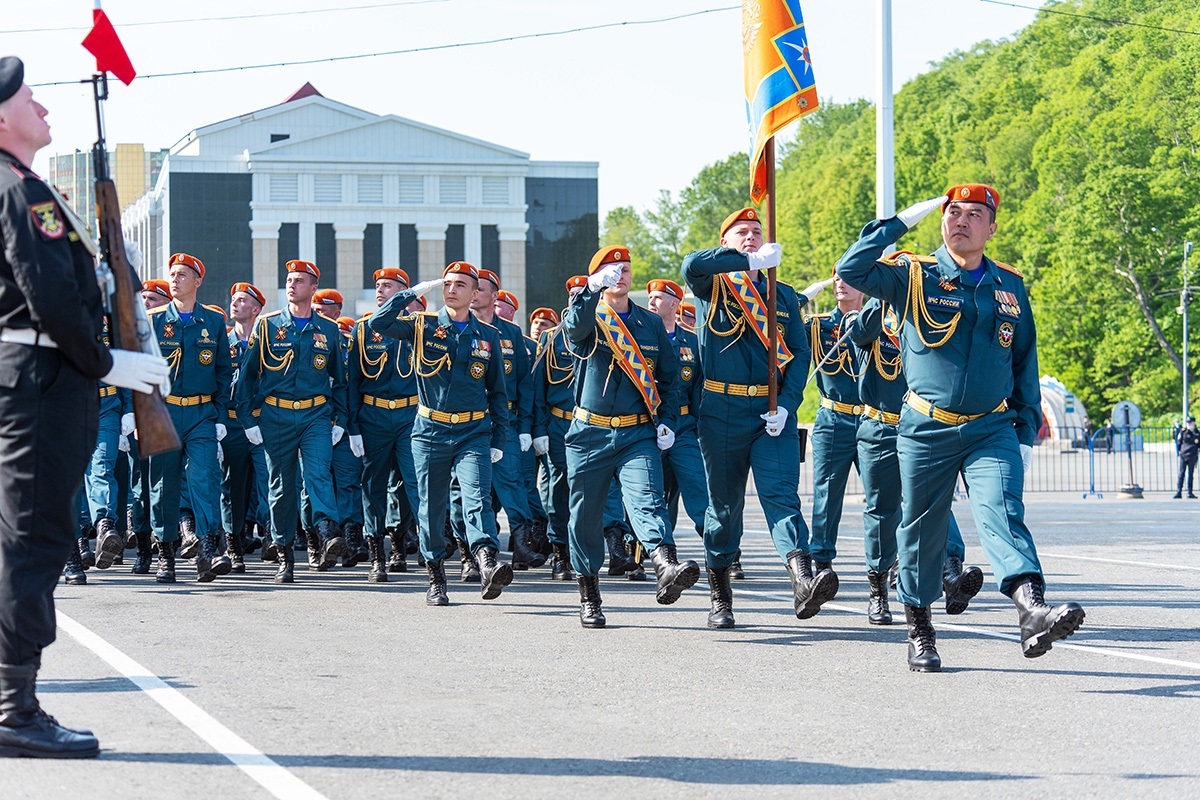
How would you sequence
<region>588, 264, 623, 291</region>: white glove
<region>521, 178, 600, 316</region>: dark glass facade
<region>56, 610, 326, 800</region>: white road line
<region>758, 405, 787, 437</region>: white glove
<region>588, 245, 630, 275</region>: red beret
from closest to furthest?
<region>56, 610, 326, 800</region>: white road line
<region>588, 264, 623, 291</region>: white glove
<region>758, 405, 787, 437</region>: white glove
<region>588, 245, 630, 275</region>: red beret
<region>521, 178, 600, 316</region>: dark glass facade

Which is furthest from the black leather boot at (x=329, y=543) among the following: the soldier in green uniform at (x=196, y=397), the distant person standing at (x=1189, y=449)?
the distant person standing at (x=1189, y=449)

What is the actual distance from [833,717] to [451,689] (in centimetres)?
170

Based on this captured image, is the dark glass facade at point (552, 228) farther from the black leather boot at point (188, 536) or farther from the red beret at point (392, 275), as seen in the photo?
the black leather boot at point (188, 536)

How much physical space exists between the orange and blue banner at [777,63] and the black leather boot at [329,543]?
4184 mm

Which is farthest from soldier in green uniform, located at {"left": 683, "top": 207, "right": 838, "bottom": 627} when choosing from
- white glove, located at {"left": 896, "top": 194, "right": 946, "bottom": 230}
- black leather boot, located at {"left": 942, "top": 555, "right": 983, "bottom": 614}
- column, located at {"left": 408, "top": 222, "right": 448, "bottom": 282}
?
column, located at {"left": 408, "top": 222, "right": 448, "bottom": 282}

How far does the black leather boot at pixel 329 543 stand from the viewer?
1272 centimetres

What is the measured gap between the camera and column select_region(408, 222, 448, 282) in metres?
80.1

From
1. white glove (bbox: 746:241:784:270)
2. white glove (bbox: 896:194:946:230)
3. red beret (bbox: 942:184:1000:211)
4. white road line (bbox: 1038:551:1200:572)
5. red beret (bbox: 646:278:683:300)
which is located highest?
red beret (bbox: 942:184:1000:211)

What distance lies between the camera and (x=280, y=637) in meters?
9.30

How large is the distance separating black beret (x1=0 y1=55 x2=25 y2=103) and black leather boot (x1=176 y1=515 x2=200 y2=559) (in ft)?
24.2

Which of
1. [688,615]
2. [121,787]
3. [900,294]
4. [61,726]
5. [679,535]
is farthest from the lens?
[679,535]

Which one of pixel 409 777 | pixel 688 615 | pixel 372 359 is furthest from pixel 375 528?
pixel 409 777

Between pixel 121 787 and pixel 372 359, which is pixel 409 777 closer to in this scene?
pixel 121 787

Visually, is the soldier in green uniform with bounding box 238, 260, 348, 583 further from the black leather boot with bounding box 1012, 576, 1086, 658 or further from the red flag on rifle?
the black leather boot with bounding box 1012, 576, 1086, 658
